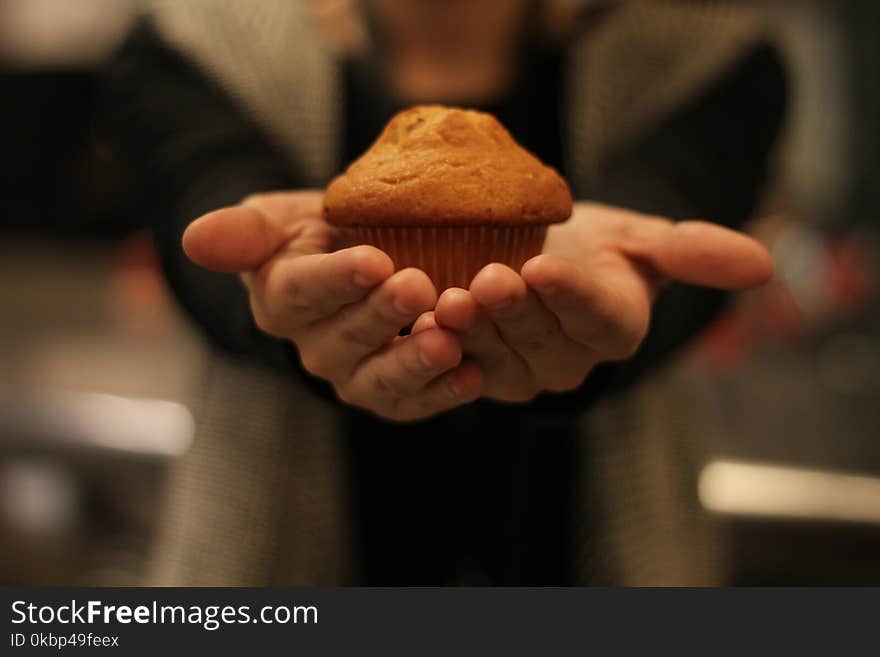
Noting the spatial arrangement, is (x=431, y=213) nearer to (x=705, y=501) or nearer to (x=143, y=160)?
(x=143, y=160)

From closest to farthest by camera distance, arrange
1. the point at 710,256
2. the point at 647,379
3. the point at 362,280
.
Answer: the point at 362,280, the point at 710,256, the point at 647,379

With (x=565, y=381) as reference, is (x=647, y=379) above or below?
above

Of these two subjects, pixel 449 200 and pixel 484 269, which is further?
pixel 449 200

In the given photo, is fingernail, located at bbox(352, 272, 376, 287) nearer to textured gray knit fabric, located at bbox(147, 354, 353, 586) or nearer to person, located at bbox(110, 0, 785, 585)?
person, located at bbox(110, 0, 785, 585)

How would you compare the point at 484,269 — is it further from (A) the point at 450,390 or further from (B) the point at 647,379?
(B) the point at 647,379

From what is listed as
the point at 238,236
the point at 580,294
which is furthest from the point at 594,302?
the point at 238,236

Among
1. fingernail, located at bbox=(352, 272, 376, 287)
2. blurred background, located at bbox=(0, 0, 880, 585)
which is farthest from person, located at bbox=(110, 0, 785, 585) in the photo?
blurred background, located at bbox=(0, 0, 880, 585)

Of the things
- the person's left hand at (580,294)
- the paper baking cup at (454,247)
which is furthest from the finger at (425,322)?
the paper baking cup at (454,247)
